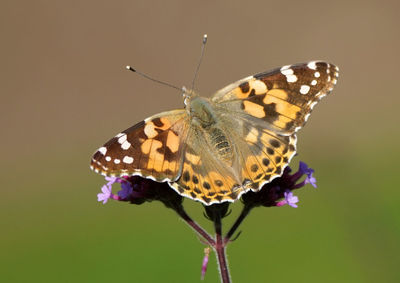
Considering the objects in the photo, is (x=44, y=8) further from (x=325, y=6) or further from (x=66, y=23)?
(x=325, y=6)

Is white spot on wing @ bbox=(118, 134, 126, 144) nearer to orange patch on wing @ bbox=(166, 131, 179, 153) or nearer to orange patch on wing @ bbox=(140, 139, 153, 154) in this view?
orange patch on wing @ bbox=(140, 139, 153, 154)

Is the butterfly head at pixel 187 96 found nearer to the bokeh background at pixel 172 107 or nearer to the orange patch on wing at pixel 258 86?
the orange patch on wing at pixel 258 86

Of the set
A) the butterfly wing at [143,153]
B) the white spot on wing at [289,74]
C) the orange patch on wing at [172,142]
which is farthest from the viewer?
the white spot on wing at [289,74]

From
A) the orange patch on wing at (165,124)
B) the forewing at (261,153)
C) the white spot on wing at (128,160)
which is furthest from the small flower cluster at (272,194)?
the white spot on wing at (128,160)

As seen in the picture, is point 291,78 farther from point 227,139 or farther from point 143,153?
point 143,153

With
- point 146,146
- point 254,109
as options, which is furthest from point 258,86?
point 146,146

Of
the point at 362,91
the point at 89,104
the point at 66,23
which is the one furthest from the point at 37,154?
the point at 362,91
